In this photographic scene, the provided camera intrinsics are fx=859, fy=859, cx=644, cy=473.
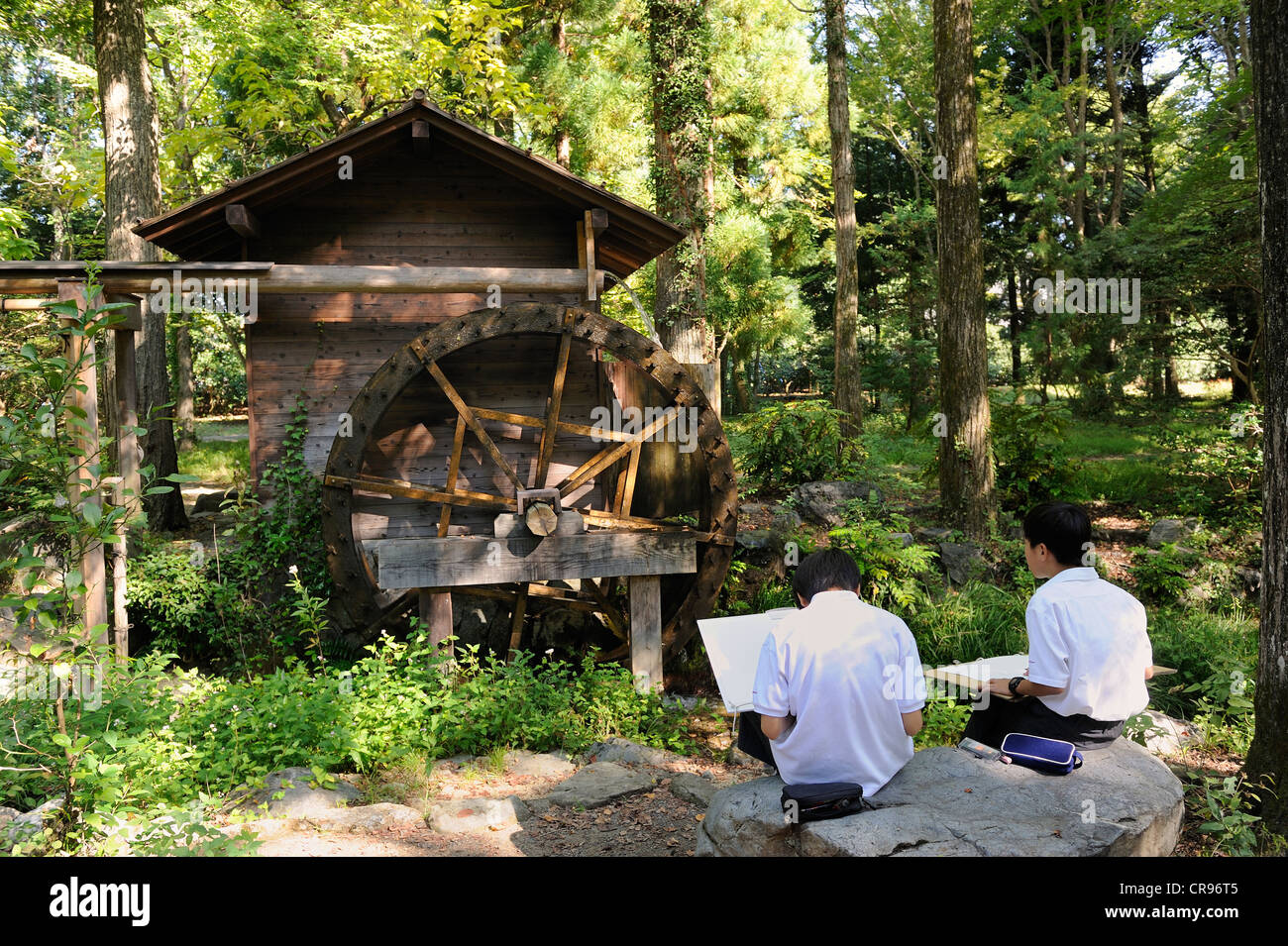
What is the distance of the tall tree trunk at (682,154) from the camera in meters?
9.59

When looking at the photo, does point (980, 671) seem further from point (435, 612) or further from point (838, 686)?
point (435, 612)

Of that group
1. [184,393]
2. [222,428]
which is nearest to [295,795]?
[184,393]

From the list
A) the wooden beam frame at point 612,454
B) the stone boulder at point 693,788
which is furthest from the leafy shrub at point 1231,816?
the wooden beam frame at point 612,454

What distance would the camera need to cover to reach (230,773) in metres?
4.47

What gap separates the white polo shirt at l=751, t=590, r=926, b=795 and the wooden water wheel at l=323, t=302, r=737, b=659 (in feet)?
14.0

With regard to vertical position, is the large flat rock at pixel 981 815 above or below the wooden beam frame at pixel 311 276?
below

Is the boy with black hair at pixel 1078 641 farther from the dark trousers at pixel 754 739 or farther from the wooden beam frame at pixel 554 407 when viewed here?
the wooden beam frame at pixel 554 407

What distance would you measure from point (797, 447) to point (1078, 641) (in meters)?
7.56

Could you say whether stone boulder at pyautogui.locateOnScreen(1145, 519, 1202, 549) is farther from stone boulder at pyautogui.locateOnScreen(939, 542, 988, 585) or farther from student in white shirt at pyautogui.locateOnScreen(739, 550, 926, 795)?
student in white shirt at pyautogui.locateOnScreen(739, 550, 926, 795)

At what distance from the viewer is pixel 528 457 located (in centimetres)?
879

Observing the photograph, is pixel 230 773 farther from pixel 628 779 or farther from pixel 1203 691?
pixel 1203 691

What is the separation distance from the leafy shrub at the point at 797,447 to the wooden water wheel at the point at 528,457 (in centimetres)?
240

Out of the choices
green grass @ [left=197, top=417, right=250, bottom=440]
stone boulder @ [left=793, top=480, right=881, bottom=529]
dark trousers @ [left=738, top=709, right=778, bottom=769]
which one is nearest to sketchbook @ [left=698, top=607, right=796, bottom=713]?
dark trousers @ [left=738, top=709, right=778, bottom=769]

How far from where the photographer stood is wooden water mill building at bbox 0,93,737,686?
737 cm
